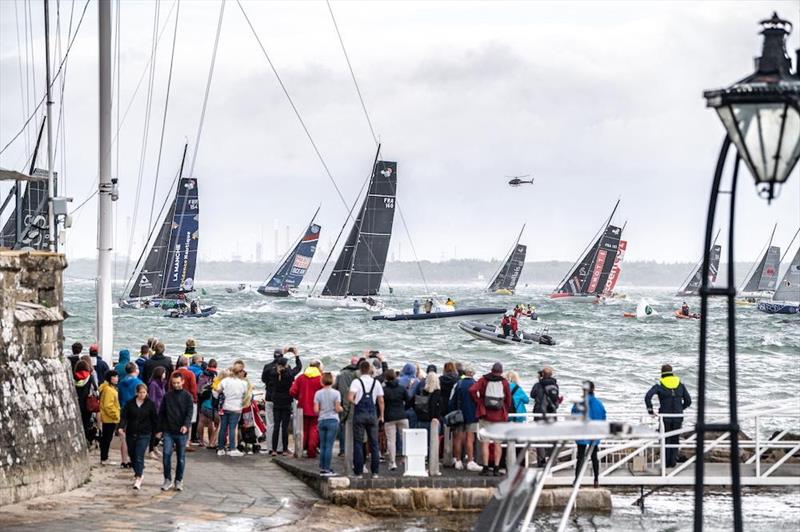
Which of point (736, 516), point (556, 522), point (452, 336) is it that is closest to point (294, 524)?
point (556, 522)

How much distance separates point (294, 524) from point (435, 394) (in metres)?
3.59

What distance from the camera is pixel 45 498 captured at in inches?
526

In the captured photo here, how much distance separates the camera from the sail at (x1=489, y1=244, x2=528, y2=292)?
15538cm

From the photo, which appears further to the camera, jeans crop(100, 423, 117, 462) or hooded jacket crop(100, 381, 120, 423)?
jeans crop(100, 423, 117, 462)

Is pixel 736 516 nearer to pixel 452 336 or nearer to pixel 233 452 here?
pixel 233 452

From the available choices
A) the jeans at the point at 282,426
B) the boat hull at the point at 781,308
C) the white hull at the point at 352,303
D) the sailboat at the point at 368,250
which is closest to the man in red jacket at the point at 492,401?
the jeans at the point at 282,426

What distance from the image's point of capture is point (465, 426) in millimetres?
16062

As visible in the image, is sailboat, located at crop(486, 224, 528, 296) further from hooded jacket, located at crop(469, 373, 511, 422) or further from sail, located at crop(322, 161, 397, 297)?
hooded jacket, located at crop(469, 373, 511, 422)

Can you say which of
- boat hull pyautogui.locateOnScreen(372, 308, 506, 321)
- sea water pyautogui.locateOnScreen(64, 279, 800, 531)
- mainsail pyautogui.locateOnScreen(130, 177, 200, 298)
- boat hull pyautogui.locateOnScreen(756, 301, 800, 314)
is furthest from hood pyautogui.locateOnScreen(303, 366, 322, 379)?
boat hull pyautogui.locateOnScreen(756, 301, 800, 314)

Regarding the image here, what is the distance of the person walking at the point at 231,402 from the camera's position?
1727 cm

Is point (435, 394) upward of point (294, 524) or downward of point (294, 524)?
upward

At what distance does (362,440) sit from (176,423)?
7.13ft

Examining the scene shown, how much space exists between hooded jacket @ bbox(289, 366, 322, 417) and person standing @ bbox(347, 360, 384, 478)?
143cm

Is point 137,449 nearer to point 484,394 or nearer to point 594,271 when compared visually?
point 484,394
